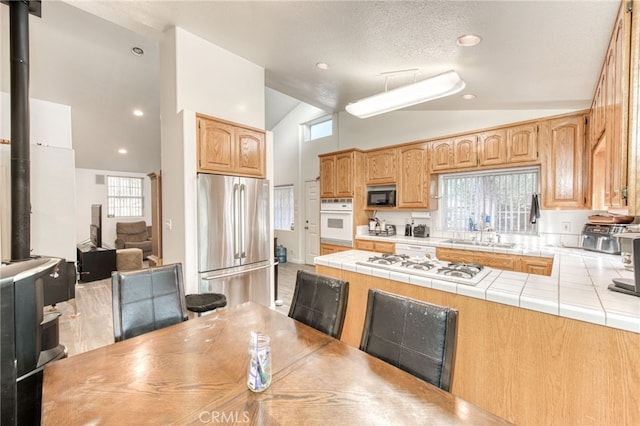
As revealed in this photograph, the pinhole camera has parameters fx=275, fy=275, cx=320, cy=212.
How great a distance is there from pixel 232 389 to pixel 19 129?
3322 mm

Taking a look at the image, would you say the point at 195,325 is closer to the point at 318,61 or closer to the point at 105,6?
the point at 318,61

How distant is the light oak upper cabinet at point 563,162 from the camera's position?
3018mm

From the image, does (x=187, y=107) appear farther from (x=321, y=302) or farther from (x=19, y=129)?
(x=321, y=302)

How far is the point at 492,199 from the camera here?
12.9 ft

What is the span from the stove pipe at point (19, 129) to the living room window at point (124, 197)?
6.26 metres

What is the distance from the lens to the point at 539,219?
3512mm

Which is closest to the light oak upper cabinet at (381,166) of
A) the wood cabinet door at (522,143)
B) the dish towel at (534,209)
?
the wood cabinet door at (522,143)

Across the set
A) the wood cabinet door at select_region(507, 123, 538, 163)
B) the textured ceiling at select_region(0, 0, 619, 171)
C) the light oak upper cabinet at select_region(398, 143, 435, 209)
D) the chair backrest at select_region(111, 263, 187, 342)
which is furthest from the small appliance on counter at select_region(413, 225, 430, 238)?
the chair backrest at select_region(111, 263, 187, 342)

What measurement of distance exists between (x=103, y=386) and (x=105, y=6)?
306cm

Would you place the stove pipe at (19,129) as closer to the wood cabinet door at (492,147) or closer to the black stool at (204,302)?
the black stool at (204,302)

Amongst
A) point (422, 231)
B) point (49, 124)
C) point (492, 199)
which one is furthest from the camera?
point (422, 231)

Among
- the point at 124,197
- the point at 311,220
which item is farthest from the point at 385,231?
the point at 124,197

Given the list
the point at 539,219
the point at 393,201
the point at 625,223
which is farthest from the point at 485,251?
the point at 393,201

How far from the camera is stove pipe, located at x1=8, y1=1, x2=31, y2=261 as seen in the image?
251 cm
